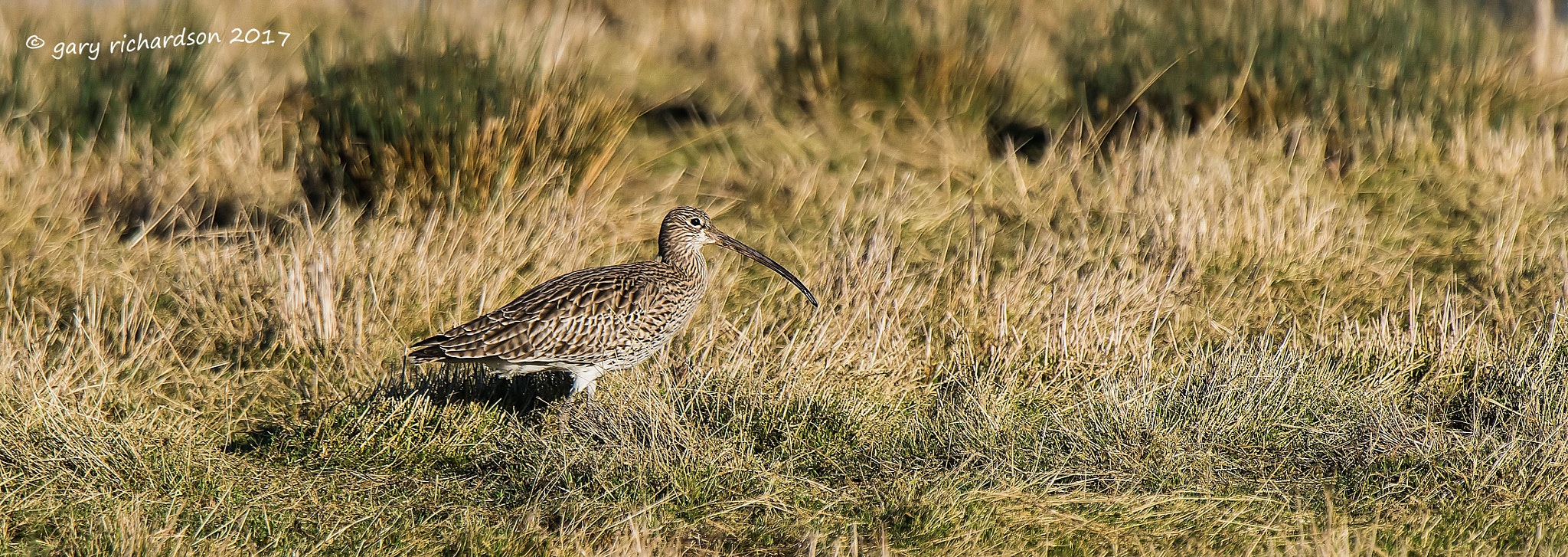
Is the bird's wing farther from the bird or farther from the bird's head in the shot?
the bird's head

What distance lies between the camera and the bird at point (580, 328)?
448 centimetres

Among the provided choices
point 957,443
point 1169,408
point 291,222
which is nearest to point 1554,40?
point 1169,408

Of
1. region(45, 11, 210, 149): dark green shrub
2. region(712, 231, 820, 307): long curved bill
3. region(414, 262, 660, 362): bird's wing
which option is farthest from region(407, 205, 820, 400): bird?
region(45, 11, 210, 149): dark green shrub

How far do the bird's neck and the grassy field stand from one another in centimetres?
34

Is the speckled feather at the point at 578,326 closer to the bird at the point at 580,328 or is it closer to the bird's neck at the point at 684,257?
the bird at the point at 580,328

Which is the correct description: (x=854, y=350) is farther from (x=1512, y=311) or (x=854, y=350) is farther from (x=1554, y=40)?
(x=1554, y=40)

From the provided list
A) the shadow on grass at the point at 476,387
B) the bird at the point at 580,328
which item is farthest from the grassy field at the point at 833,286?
the bird at the point at 580,328

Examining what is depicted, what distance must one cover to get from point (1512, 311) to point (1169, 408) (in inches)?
75.8

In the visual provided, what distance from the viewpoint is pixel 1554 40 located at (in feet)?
30.7

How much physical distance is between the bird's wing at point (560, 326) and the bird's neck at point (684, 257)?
433 millimetres

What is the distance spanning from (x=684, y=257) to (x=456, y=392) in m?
0.97

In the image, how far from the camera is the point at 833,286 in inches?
226

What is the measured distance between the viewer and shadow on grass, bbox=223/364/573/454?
4824 mm

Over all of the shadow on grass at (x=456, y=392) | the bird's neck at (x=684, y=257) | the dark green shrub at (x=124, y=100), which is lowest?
the shadow on grass at (x=456, y=392)
